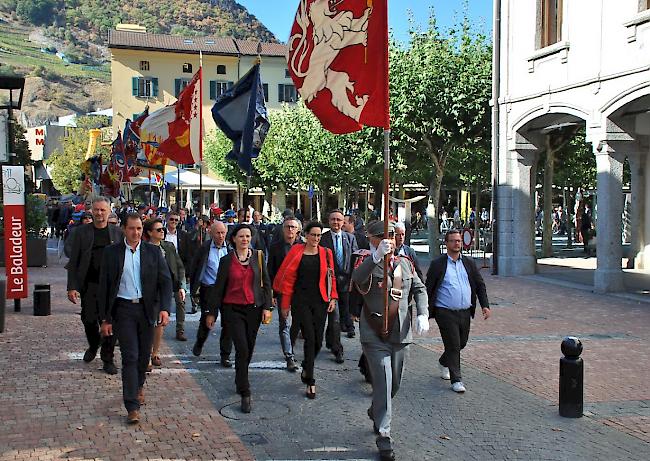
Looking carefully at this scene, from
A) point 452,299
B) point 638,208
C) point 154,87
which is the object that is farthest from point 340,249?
point 154,87

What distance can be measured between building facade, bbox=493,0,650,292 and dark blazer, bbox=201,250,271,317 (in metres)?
10.7

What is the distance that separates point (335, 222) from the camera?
394 inches

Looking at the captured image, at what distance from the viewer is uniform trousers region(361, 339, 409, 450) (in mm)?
5746

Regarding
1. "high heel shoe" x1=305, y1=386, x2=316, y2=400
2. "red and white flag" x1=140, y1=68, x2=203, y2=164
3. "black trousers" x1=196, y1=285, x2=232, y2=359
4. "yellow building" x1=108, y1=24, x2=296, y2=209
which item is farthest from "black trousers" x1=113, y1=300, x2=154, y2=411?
"yellow building" x1=108, y1=24, x2=296, y2=209

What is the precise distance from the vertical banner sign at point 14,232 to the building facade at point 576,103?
11.7 metres

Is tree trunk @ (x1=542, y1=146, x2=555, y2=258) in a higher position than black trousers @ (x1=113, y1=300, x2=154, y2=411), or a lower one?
→ higher

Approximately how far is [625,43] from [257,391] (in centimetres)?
1168

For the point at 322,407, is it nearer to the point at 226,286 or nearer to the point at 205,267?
the point at 226,286

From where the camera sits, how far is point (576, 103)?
55.7 feet

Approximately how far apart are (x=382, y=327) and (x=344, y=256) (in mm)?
4358

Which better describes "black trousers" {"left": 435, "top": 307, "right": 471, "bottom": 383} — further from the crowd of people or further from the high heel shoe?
the high heel shoe

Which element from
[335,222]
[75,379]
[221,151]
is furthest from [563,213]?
[75,379]

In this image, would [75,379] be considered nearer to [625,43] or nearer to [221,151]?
[625,43]

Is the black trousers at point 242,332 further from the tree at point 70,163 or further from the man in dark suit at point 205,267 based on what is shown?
the tree at point 70,163
